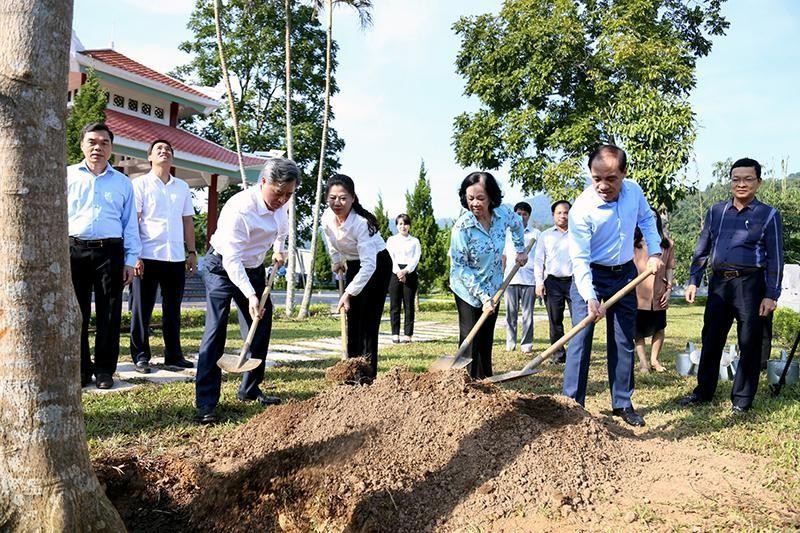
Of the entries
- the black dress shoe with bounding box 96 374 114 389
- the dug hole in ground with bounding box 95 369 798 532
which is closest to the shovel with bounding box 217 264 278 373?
the dug hole in ground with bounding box 95 369 798 532

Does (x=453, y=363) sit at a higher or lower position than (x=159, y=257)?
lower

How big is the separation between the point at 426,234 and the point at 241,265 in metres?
15.2

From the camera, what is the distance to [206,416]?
143 inches

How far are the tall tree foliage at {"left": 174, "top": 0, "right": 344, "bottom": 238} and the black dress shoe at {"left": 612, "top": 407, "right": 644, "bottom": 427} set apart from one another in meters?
23.8

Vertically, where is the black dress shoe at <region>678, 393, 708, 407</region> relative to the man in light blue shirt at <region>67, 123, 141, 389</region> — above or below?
below

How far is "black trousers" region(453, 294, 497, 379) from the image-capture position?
4.24 meters

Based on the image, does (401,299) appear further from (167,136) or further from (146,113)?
(146,113)

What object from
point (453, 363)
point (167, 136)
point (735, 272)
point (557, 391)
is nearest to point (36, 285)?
point (453, 363)

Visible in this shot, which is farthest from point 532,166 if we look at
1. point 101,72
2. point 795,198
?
point 795,198

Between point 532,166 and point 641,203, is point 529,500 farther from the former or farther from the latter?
point 532,166

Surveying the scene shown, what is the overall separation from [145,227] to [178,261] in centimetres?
42

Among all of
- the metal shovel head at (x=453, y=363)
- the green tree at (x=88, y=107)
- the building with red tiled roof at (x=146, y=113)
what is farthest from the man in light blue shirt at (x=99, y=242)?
the building with red tiled roof at (x=146, y=113)

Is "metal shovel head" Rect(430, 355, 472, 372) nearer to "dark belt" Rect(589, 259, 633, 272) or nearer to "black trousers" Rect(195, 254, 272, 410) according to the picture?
"dark belt" Rect(589, 259, 633, 272)

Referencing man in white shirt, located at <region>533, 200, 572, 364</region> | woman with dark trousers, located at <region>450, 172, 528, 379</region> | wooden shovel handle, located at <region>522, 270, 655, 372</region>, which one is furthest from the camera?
man in white shirt, located at <region>533, 200, 572, 364</region>
